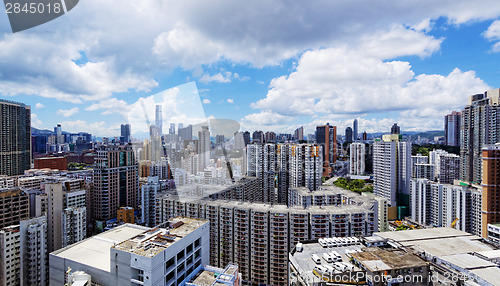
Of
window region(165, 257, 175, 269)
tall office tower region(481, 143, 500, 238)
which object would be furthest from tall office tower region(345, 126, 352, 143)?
window region(165, 257, 175, 269)

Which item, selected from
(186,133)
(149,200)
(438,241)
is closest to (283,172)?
(149,200)

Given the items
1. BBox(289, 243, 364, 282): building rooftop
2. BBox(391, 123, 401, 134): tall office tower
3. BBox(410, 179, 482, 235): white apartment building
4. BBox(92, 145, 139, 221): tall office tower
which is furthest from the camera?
BBox(391, 123, 401, 134): tall office tower

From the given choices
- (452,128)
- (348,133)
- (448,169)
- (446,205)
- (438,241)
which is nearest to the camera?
(438,241)

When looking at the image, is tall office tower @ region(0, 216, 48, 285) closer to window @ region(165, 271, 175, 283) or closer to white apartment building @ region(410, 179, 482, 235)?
window @ region(165, 271, 175, 283)

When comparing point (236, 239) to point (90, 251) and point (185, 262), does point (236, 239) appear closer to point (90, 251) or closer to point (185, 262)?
point (185, 262)

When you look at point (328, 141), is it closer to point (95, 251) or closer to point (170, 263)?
point (170, 263)

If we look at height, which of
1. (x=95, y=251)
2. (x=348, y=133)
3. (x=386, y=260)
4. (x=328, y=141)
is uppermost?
(x=348, y=133)
